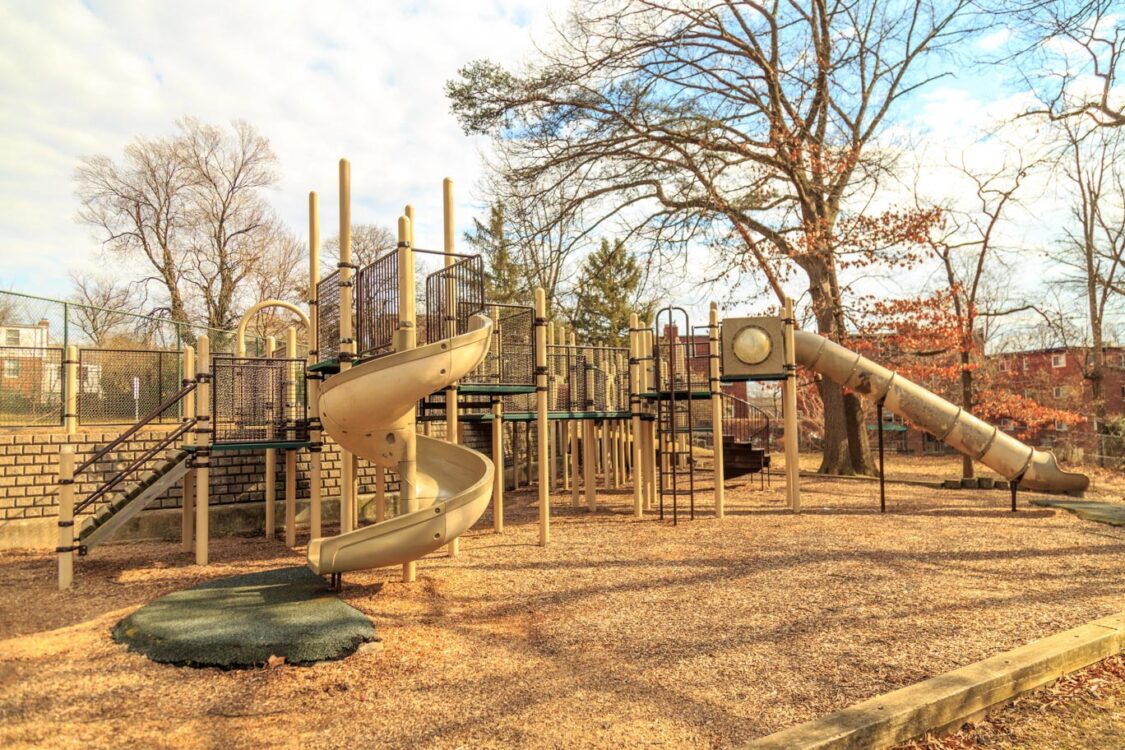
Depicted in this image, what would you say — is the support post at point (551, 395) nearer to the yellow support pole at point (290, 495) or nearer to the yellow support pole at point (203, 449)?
the yellow support pole at point (290, 495)

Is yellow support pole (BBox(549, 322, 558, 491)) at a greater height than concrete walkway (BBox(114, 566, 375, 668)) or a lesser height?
greater

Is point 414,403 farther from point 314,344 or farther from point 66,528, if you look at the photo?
point 66,528

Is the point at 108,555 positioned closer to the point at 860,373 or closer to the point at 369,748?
the point at 369,748

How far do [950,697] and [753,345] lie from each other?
9059mm

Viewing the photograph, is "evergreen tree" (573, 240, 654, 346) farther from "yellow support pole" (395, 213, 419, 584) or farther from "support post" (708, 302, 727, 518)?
"yellow support pole" (395, 213, 419, 584)

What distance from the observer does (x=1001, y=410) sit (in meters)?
20.9

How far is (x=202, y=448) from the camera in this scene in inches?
340

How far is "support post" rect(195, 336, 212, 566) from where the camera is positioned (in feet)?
28.1

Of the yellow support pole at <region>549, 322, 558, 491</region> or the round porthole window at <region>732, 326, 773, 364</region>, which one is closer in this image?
the yellow support pole at <region>549, 322, 558, 491</region>

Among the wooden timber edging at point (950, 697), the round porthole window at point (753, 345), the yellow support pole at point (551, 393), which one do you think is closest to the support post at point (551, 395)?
the yellow support pole at point (551, 393)

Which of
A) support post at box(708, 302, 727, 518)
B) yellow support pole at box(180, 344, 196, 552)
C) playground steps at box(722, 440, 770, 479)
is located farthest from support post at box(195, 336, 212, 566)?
playground steps at box(722, 440, 770, 479)

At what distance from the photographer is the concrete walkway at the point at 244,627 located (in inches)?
194

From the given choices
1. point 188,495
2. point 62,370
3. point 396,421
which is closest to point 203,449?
point 188,495

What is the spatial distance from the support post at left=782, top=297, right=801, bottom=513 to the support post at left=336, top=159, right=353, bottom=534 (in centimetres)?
755
